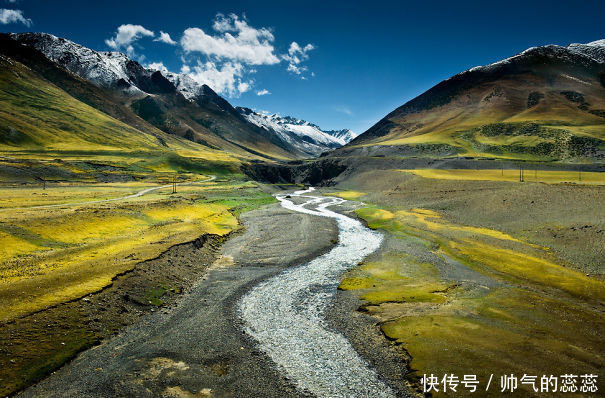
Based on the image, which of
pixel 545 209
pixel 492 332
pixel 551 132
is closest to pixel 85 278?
pixel 492 332

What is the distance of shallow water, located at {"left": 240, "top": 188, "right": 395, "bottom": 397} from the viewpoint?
18.0 m

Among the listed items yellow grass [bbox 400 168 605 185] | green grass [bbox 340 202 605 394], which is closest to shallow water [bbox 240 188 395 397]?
green grass [bbox 340 202 605 394]

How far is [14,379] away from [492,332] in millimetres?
28785

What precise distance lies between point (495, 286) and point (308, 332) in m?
19.7

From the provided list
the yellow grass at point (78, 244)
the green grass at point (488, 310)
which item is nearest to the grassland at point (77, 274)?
the yellow grass at point (78, 244)

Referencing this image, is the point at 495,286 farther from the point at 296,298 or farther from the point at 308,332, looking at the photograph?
the point at 308,332

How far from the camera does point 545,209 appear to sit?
184 ft

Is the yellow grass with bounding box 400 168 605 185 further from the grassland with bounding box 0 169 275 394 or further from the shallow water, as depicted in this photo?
the grassland with bounding box 0 169 275 394

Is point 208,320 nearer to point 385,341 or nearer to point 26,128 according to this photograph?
point 385,341

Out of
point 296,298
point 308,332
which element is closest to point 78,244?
point 296,298

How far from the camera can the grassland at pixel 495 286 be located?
61.7 feet

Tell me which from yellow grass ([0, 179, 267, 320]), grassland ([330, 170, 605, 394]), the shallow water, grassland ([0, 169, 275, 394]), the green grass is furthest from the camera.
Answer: yellow grass ([0, 179, 267, 320])

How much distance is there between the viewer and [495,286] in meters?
30.5

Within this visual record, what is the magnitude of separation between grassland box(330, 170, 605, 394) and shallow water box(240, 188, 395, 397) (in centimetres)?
295
